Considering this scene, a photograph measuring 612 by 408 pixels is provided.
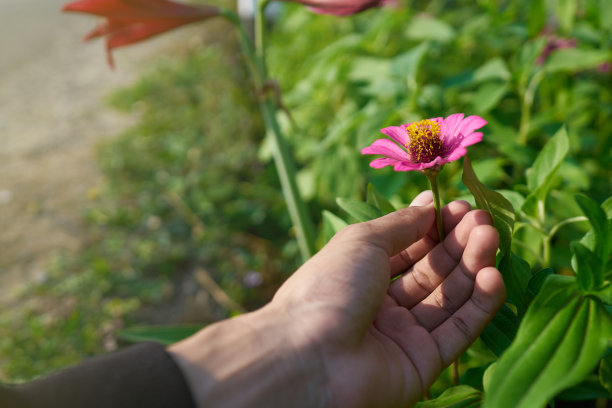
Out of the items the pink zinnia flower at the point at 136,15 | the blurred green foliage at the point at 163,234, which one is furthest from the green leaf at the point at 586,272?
the blurred green foliage at the point at 163,234

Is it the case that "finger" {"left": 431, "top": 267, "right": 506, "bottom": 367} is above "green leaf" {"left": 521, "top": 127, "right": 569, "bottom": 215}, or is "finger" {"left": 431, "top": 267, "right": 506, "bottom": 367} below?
below

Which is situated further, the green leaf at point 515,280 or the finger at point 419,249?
the finger at point 419,249

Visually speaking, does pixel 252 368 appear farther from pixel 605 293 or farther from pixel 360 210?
pixel 605 293

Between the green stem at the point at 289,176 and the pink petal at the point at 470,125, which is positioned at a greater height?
the pink petal at the point at 470,125

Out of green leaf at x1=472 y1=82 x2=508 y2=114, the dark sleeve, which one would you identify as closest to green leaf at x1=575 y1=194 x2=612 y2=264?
the dark sleeve

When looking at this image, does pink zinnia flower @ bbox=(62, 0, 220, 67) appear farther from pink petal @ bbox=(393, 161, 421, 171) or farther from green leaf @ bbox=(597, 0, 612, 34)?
green leaf @ bbox=(597, 0, 612, 34)

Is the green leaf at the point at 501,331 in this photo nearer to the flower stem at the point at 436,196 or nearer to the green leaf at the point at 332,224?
the flower stem at the point at 436,196

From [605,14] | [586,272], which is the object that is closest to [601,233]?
[586,272]
